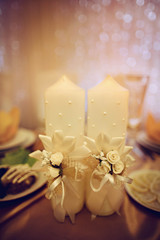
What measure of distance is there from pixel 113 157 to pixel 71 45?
2.92 ft

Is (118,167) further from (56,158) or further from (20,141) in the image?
(20,141)

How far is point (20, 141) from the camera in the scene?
0.78 m

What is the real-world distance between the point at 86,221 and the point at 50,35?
3.59ft

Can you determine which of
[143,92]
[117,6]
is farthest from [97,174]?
[117,6]

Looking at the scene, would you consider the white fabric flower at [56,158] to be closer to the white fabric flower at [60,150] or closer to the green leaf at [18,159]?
the white fabric flower at [60,150]

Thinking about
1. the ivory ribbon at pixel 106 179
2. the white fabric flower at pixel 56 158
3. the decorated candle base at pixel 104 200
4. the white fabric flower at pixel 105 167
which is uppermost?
the white fabric flower at pixel 56 158

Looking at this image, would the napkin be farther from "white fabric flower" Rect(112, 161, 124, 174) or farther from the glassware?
"white fabric flower" Rect(112, 161, 124, 174)

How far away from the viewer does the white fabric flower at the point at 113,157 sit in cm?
37

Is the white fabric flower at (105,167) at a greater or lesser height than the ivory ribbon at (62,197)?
greater

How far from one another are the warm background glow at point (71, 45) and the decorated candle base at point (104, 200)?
67 cm

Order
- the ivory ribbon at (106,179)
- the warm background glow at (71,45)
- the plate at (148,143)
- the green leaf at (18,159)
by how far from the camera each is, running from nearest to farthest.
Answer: the ivory ribbon at (106,179)
the green leaf at (18,159)
the plate at (148,143)
the warm background glow at (71,45)

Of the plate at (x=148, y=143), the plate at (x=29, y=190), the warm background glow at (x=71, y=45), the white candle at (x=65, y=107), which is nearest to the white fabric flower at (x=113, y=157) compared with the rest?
the white candle at (x=65, y=107)

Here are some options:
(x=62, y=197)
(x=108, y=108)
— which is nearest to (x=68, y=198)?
(x=62, y=197)

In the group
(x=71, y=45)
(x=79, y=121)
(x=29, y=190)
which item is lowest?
(x=29, y=190)
